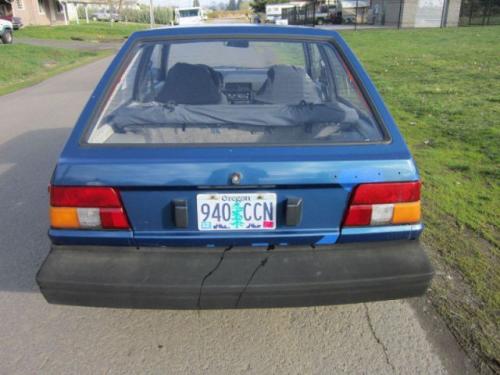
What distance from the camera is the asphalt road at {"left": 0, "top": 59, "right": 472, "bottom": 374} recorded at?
84.1 inches

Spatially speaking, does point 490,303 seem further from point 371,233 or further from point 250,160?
point 250,160

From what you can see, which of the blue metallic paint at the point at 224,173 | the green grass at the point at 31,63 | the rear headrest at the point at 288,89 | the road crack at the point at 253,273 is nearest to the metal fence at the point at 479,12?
the green grass at the point at 31,63

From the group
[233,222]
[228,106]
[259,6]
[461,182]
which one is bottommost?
[461,182]

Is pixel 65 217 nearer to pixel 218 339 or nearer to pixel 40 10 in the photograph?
pixel 218 339

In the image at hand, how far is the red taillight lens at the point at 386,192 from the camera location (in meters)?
1.95

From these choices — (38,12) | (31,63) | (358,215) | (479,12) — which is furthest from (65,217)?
(38,12)

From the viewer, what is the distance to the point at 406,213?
79.7 inches

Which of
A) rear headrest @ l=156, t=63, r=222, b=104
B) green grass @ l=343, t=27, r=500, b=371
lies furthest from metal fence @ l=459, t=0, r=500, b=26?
rear headrest @ l=156, t=63, r=222, b=104

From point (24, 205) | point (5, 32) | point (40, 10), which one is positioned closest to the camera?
point (24, 205)

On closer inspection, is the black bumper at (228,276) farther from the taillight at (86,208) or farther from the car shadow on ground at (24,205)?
the car shadow on ground at (24,205)

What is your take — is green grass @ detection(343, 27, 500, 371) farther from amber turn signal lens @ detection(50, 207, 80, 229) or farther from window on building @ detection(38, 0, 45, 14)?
window on building @ detection(38, 0, 45, 14)

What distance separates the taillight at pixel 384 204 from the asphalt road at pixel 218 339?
70 centimetres

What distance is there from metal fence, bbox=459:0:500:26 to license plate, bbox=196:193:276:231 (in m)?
36.3

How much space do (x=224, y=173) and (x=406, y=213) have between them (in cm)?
87
